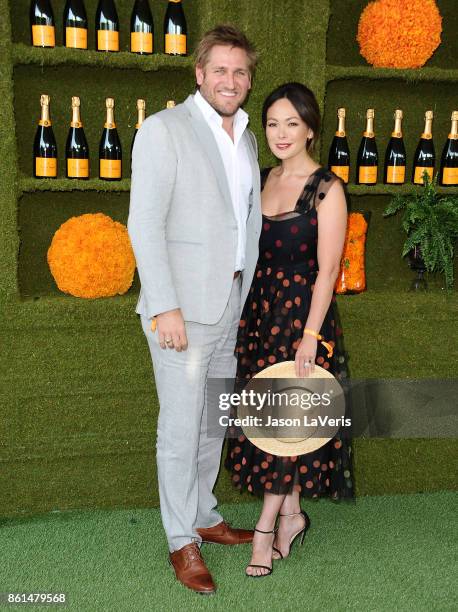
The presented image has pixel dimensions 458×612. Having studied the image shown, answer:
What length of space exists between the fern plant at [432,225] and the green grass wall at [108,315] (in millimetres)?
141

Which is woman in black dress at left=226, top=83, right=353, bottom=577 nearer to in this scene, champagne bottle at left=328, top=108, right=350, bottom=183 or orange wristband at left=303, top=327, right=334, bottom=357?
orange wristband at left=303, top=327, right=334, bottom=357

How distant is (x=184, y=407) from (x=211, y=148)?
875 mm

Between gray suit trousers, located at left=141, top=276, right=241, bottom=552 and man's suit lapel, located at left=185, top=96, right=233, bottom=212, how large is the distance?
0.34 meters

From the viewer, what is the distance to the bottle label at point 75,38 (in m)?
2.91

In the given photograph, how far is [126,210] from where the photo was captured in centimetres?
339

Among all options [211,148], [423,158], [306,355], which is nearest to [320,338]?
[306,355]

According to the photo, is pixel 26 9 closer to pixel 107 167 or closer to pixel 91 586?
pixel 107 167

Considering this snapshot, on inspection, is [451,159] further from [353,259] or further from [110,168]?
[110,168]

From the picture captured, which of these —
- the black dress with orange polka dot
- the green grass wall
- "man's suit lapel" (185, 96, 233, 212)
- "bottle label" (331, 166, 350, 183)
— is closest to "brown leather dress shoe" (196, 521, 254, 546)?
the black dress with orange polka dot

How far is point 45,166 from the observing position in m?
3.02

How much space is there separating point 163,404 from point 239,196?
0.76 metres

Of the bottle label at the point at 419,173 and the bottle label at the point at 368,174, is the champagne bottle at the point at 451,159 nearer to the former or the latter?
the bottle label at the point at 419,173

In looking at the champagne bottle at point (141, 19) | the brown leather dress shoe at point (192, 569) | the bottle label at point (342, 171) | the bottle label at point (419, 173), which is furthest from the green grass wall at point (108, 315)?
the brown leather dress shoe at point (192, 569)

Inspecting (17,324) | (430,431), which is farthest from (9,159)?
(430,431)
